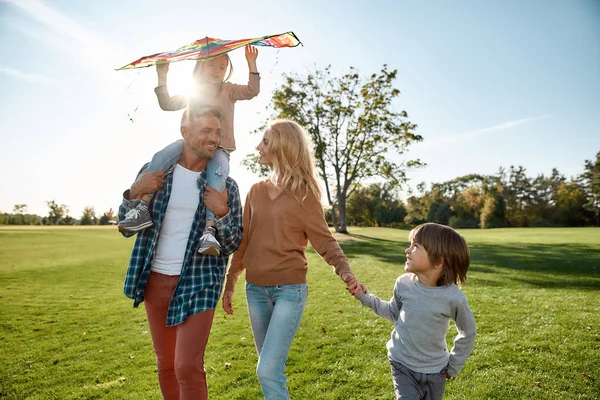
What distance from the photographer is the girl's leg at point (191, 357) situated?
2539 mm

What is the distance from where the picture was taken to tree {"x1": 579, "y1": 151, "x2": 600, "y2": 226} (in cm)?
5850

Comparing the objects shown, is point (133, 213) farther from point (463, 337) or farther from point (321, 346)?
point (321, 346)

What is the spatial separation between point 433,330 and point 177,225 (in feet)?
6.44

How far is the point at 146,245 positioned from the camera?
2.88 m

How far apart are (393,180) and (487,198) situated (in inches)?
1496

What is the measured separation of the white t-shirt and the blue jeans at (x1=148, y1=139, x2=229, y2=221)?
0.11 metres

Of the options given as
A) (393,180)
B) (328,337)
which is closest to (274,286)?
(328,337)

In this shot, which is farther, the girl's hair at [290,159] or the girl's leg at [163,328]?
the girl's hair at [290,159]

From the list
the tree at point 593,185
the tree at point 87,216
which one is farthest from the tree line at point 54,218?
the tree at point 593,185

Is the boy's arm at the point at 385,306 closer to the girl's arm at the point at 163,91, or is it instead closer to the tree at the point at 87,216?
the girl's arm at the point at 163,91

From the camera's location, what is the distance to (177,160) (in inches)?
121

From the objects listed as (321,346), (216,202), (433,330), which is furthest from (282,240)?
(321,346)

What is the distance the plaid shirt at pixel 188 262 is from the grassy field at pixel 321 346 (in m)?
2.18

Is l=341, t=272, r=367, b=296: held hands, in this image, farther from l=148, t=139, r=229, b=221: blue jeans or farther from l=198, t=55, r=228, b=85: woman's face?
l=198, t=55, r=228, b=85: woman's face
